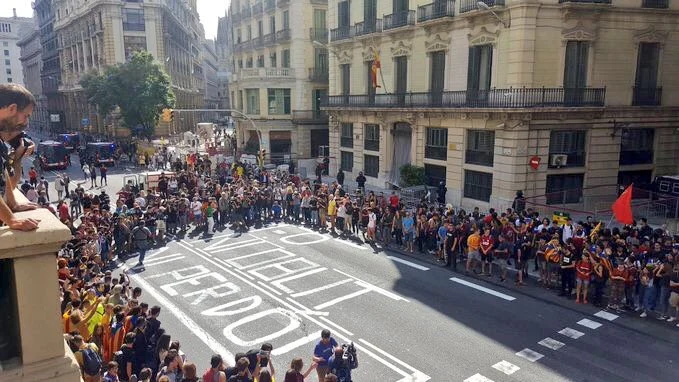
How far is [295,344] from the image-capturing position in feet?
39.7

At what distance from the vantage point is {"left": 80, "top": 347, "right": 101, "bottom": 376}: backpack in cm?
722

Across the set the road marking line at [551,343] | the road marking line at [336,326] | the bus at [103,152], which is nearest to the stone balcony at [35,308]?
the road marking line at [336,326]

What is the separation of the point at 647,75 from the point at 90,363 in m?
27.7

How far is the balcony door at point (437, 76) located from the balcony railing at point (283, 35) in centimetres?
2092

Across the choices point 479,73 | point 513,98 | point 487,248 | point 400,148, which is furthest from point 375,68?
point 487,248

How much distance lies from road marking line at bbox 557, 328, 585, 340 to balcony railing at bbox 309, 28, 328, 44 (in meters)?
37.7

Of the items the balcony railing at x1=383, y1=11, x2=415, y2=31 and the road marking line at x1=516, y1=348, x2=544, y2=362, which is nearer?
the road marking line at x1=516, y1=348, x2=544, y2=362

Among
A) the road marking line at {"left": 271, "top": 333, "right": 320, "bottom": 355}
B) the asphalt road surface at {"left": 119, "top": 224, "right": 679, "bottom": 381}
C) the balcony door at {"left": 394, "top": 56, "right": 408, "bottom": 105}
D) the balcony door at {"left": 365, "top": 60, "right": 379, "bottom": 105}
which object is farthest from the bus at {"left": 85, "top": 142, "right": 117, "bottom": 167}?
the road marking line at {"left": 271, "top": 333, "right": 320, "bottom": 355}

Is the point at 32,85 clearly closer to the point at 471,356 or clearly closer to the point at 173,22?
the point at 173,22

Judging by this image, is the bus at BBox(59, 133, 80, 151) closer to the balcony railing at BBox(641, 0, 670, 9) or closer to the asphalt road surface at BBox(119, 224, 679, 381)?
the asphalt road surface at BBox(119, 224, 679, 381)

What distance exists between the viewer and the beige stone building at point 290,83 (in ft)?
150

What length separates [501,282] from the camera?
16.1 metres

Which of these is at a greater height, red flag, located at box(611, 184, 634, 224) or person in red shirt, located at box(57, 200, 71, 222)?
red flag, located at box(611, 184, 634, 224)

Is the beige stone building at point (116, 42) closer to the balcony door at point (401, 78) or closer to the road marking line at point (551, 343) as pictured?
the balcony door at point (401, 78)
